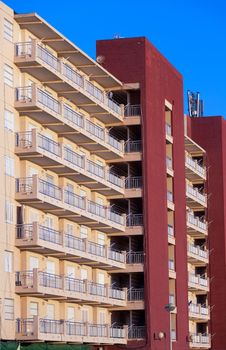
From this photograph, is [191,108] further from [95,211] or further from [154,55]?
[95,211]

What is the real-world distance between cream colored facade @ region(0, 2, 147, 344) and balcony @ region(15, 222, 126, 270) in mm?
69

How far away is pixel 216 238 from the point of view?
96.1 meters

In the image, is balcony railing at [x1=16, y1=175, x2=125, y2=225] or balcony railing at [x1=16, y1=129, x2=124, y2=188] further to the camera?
balcony railing at [x1=16, y1=129, x2=124, y2=188]

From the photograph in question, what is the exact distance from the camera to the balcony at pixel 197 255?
89.9 m

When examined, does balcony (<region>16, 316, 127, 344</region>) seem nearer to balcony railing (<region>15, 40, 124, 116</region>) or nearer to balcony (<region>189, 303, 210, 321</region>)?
balcony railing (<region>15, 40, 124, 116</region>)

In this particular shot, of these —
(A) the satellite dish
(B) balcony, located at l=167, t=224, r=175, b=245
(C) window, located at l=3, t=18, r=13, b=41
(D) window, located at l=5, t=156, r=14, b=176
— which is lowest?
(B) balcony, located at l=167, t=224, r=175, b=245

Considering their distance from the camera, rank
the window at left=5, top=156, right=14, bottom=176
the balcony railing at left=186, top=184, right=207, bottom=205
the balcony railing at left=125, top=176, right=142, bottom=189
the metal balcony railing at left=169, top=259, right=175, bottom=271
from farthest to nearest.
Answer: the balcony railing at left=186, top=184, right=207, bottom=205
the metal balcony railing at left=169, top=259, right=175, bottom=271
the balcony railing at left=125, top=176, right=142, bottom=189
the window at left=5, top=156, right=14, bottom=176

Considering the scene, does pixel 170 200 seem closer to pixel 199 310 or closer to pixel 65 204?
pixel 199 310

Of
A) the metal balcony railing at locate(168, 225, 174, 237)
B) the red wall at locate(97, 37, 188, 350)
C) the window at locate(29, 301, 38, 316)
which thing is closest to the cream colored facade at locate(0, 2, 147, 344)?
the window at locate(29, 301, 38, 316)

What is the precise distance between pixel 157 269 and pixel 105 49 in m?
17.7

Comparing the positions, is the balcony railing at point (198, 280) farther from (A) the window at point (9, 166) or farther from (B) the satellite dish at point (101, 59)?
(A) the window at point (9, 166)

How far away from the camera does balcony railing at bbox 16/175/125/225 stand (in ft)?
191

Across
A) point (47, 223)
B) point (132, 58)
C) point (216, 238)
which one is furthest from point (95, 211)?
point (216, 238)

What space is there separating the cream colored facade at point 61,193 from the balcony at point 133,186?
8 centimetres
